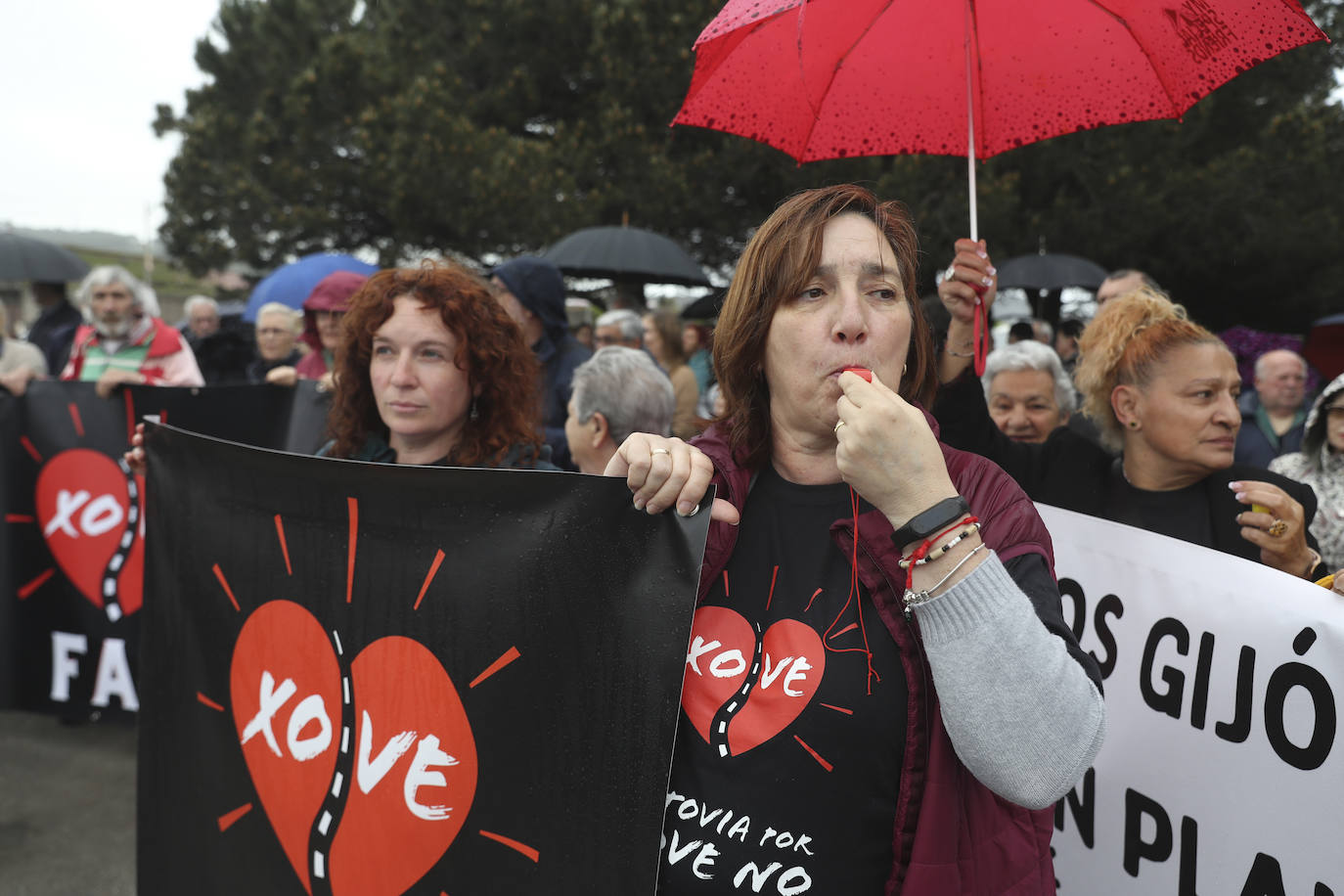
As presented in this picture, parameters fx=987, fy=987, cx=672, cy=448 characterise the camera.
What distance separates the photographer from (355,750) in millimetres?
1737

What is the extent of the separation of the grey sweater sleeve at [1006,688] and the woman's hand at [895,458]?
0.11 meters

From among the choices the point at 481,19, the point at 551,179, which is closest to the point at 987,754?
the point at 551,179

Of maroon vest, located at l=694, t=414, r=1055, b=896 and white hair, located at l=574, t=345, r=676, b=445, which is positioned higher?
white hair, located at l=574, t=345, r=676, b=445

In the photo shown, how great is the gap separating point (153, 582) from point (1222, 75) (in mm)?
2561

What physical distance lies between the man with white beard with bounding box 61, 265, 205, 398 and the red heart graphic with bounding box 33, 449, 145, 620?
3.68 ft

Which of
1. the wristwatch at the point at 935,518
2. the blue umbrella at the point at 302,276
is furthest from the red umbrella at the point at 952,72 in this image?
the blue umbrella at the point at 302,276

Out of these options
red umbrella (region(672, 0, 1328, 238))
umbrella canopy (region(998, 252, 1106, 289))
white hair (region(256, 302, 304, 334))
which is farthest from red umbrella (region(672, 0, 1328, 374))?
umbrella canopy (region(998, 252, 1106, 289))

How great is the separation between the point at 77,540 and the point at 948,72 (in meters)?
3.65

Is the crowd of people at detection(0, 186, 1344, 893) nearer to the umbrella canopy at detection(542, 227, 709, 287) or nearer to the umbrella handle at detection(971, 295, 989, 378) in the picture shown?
the umbrella handle at detection(971, 295, 989, 378)

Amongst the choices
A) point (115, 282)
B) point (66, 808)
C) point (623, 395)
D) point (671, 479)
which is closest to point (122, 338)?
point (115, 282)

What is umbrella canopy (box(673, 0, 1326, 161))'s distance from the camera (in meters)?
2.12

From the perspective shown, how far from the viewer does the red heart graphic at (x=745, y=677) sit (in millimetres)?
1354

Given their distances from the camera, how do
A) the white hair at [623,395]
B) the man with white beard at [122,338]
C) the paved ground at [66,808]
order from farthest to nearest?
1. the man with white beard at [122,338]
2. the paved ground at [66,808]
3. the white hair at [623,395]

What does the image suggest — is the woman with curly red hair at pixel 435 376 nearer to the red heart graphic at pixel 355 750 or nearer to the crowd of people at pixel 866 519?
the crowd of people at pixel 866 519
